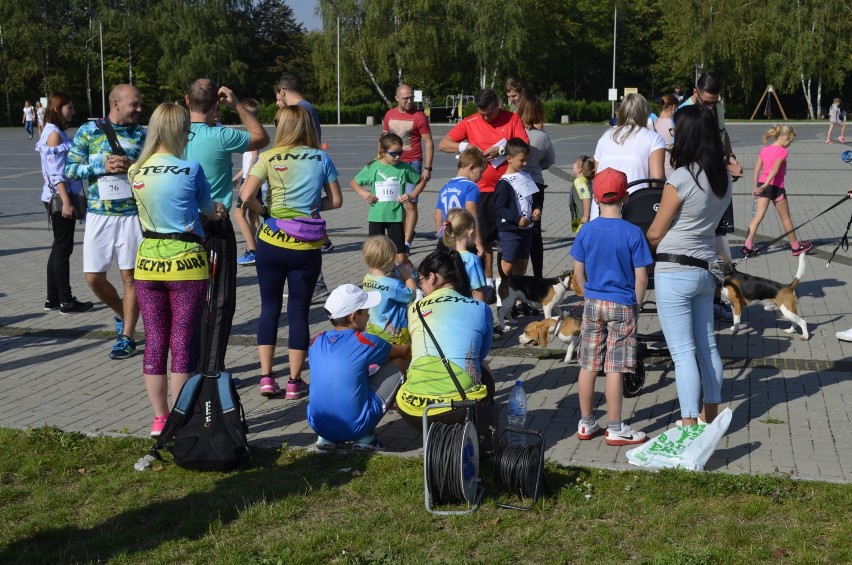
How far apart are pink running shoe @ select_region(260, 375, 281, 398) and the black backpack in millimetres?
1337

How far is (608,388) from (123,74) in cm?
8141

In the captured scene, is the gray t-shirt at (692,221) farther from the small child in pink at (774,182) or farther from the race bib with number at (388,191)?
the small child in pink at (774,182)

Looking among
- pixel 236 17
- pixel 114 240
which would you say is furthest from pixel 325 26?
pixel 114 240

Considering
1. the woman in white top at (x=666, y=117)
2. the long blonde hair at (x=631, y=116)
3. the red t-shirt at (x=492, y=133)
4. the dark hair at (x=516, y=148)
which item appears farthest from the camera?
the woman in white top at (x=666, y=117)

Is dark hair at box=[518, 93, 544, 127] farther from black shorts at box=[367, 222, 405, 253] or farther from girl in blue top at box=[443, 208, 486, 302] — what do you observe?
girl in blue top at box=[443, 208, 486, 302]

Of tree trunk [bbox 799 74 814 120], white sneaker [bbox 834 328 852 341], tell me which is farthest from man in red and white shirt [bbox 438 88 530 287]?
tree trunk [bbox 799 74 814 120]

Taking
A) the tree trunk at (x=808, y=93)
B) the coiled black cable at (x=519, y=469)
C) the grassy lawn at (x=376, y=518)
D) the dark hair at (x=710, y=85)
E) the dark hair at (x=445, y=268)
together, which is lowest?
the grassy lawn at (x=376, y=518)

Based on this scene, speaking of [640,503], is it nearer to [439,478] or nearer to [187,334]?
[439,478]

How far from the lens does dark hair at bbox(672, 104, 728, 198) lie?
545cm

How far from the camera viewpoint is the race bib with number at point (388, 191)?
31.1ft

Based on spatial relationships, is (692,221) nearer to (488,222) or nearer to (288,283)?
(288,283)

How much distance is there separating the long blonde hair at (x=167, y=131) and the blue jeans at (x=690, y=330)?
107 inches

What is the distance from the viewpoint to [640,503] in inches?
192

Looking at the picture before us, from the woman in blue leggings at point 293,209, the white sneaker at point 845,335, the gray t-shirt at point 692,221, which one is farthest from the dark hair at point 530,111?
the gray t-shirt at point 692,221
